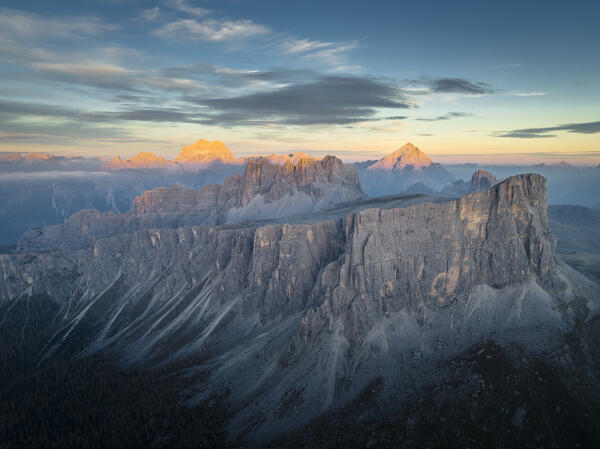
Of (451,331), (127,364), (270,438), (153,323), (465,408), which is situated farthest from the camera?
(153,323)

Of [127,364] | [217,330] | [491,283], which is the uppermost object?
[491,283]

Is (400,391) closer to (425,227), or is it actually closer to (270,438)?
(270,438)

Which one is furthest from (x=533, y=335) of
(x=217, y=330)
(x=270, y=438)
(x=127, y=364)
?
(x=127, y=364)

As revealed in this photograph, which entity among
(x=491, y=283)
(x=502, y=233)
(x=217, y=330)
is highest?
(x=502, y=233)

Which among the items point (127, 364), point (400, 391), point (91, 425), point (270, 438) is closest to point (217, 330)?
point (127, 364)

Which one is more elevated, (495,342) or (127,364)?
(495,342)

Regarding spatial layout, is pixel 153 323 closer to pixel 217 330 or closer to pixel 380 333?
pixel 217 330

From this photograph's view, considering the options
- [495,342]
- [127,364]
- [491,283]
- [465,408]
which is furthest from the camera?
[127,364]

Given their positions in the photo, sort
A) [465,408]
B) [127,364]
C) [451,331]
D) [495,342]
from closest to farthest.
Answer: [465,408]
[495,342]
[451,331]
[127,364]

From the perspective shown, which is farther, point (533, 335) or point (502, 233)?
point (502, 233)
